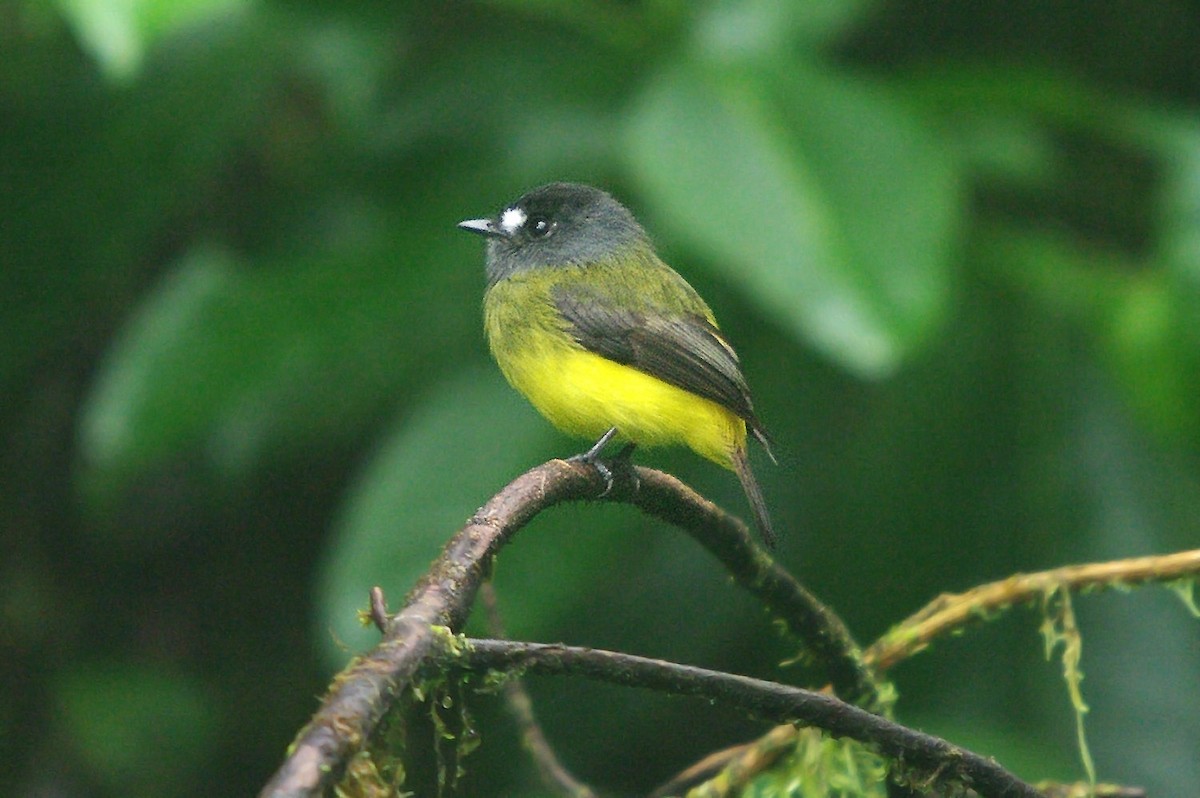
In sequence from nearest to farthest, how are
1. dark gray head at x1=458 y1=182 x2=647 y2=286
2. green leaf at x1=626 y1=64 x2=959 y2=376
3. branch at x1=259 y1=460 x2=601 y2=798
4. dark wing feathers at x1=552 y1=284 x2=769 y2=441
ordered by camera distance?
branch at x1=259 y1=460 x2=601 y2=798 < dark wing feathers at x1=552 y1=284 x2=769 y2=441 < green leaf at x1=626 y1=64 x2=959 y2=376 < dark gray head at x1=458 y1=182 x2=647 y2=286

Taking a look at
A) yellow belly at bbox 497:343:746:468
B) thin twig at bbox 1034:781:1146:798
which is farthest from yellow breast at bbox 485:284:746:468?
thin twig at bbox 1034:781:1146:798

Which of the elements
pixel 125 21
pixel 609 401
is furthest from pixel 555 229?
pixel 125 21

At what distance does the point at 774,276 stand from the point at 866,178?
0.53 metres

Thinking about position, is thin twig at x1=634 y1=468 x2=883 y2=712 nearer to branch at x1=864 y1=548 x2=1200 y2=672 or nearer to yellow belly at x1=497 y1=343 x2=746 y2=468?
branch at x1=864 y1=548 x2=1200 y2=672

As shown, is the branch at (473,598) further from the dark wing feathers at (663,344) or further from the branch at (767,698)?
the dark wing feathers at (663,344)

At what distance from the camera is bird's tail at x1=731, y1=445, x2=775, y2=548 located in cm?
269

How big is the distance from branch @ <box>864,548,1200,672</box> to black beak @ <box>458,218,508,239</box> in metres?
1.69

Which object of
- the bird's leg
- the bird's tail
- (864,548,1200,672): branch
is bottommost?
(864,548,1200,672): branch

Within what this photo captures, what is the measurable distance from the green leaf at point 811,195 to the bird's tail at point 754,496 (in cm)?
27

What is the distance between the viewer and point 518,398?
12.5ft

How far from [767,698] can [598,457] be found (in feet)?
4.66

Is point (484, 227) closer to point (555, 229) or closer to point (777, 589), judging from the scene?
point (555, 229)

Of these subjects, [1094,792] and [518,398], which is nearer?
[1094,792]

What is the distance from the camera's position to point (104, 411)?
3.88 m
